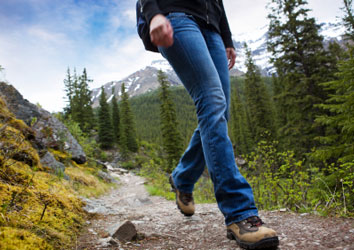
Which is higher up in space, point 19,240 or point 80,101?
point 80,101

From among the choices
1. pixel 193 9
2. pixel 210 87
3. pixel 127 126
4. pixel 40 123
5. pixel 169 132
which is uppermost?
pixel 127 126

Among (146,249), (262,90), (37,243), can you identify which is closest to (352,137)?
(146,249)

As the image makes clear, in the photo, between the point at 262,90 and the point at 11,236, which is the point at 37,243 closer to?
the point at 11,236

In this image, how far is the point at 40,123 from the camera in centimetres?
743

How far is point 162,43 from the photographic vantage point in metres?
1.53

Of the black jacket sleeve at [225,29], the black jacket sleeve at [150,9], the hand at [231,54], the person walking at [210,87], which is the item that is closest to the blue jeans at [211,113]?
the person walking at [210,87]

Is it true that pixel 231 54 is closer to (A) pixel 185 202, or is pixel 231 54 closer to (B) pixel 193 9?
(B) pixel 193 9

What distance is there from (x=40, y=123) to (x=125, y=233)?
6816 mm

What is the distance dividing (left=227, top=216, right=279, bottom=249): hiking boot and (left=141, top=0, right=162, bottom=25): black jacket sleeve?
1.54 meters

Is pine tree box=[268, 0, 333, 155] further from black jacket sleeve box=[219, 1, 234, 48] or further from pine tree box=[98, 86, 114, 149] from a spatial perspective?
pine tree box=[98, 86, 114, 149]

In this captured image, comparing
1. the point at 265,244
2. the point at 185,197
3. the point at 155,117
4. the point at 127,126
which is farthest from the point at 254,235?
the point at 155,117

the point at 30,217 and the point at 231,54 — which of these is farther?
the point at 231,54

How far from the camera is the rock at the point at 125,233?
1.93m

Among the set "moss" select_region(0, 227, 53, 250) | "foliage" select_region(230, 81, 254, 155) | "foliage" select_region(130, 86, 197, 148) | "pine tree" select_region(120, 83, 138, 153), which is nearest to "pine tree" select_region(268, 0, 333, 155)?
"moss" select_region(0, 227, 53, 250)
